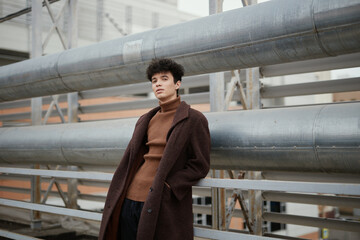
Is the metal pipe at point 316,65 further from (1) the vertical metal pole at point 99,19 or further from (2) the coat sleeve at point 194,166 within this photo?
(1) the vertical metal pole at point 99,19

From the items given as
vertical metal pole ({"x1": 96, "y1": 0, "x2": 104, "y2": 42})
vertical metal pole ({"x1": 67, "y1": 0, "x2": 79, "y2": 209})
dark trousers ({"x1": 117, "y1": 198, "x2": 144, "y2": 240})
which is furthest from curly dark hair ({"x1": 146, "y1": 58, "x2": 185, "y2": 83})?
vertical metal pole ({"x1": 96, "y1": 0, "x2": 104, "y2": 42})

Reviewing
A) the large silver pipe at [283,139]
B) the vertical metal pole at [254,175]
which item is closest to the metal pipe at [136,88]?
the vertical metal pole at [254,175]

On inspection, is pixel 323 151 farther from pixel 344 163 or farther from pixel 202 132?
pixel 202 132

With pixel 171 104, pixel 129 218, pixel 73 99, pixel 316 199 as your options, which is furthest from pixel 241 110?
pixel 73 99

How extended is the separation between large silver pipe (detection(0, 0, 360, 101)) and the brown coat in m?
0.68

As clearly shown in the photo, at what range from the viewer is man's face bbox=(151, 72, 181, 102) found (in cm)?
227

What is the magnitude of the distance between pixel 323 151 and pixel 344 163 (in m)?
0.13

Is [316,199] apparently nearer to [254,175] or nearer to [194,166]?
[254,175]

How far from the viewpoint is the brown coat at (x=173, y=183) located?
79.6 inches

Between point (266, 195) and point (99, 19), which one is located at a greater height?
point (99, 19)

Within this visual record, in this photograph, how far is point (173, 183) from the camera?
2.06m

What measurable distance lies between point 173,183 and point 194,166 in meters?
0.15

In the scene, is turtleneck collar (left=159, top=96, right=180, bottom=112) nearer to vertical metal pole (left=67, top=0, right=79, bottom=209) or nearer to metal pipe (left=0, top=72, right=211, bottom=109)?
metal pipe (left=0, top=72, right=211, bottom=109)

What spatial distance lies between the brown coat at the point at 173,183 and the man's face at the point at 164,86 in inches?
4.0
